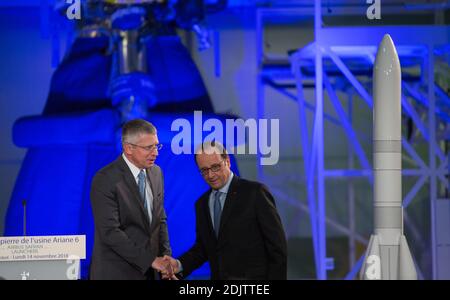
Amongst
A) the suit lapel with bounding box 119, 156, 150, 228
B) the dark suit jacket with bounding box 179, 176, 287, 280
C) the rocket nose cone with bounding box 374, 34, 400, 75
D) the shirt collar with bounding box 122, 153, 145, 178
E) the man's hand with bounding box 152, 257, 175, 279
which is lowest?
the man's hand with bounding box 152, 257, 175, 279

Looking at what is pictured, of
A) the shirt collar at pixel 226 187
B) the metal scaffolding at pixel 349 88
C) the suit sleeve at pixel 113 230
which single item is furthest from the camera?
the metal scaffolding at pixel 349 88

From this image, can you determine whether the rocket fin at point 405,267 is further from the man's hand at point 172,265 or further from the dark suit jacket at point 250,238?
the man's hand at point 172,265

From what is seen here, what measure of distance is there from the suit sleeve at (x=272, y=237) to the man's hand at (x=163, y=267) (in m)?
0.56

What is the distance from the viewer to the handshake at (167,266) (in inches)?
218

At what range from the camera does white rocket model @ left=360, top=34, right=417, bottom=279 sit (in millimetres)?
5605

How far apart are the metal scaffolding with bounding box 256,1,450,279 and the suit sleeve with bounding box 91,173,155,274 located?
0.88 metres

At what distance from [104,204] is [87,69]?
1.26 meters

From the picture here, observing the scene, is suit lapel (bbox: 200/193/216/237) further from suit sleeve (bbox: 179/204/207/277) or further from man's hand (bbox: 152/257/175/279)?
man's hand (bbox: 152/257/175/279)

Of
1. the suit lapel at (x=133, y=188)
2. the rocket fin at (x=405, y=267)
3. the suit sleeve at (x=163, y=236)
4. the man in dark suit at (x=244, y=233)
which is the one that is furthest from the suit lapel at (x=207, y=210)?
the rocket fin at (x=405, y=267)

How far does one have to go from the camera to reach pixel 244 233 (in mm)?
5523

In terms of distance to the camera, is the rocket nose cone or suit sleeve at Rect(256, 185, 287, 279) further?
the rocket nose cone

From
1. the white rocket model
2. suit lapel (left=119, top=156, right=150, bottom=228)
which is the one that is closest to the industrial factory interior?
the white rocket model

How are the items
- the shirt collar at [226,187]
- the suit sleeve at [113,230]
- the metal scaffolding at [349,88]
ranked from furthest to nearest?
the metal scaffolding at [349,88] → the shirt collar at [226,187] → the suit sleeve at [113,230]

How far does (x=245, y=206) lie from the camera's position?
552 centimetres
